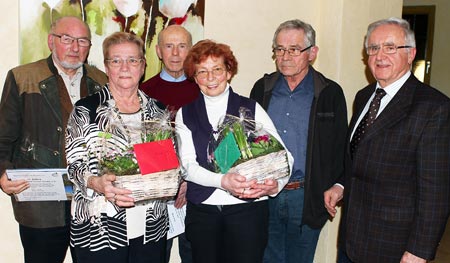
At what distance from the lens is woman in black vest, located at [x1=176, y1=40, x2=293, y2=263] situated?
227 cm

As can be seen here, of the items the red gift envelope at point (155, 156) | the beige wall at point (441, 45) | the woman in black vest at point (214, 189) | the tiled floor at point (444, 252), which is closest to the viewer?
the red gift envelope at point (155, 156)

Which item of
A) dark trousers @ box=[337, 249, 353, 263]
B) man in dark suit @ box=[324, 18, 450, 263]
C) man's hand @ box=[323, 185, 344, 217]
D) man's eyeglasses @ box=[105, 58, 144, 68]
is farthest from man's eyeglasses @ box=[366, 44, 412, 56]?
man's eyeglasses @ box=[105, 58, 144, 68]

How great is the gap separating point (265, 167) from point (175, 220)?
765mm

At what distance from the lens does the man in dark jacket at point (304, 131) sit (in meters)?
2.66

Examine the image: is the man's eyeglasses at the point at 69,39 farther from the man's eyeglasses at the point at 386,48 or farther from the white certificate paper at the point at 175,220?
the man's eyeglasses at the point at 386,48

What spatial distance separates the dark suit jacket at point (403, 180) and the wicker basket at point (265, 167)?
1.18ft

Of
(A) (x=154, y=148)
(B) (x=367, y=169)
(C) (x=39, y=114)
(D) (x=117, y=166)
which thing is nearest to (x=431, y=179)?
(B) (x=367, y=169)

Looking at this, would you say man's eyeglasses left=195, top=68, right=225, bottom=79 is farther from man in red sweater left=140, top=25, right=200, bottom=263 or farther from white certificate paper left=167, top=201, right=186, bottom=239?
white certificate paper left=167, top=201, right=186, bottom=239

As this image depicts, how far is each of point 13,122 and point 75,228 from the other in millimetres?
708

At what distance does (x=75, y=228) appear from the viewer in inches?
83.7

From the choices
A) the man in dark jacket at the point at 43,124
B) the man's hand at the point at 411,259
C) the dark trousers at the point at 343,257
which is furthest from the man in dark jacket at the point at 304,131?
the man in dark jacket at the point at 43,124

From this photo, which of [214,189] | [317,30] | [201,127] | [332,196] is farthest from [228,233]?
[317,30]

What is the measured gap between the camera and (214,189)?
2.26 metres

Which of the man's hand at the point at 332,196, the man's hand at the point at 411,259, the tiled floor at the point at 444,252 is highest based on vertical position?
the man's hand at the point at 332,196
